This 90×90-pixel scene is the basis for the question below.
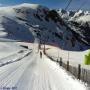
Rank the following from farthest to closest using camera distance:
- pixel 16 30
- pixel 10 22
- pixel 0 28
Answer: pixel 10 22 < pixel 16 30 < pixel 0 28

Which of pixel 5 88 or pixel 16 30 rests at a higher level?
pixel 16 30

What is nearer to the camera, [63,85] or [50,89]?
[50,89]

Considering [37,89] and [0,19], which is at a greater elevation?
[0,19]

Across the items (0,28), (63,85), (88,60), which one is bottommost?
(63,85)

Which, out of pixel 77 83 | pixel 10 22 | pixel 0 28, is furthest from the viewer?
pixel 10 22

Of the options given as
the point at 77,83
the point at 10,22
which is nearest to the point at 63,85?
the point at 77,83

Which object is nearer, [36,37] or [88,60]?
[88,60]

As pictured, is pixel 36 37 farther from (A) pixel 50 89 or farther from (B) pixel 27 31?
(A) pixel 50 89

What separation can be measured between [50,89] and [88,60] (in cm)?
305

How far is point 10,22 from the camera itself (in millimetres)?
198875

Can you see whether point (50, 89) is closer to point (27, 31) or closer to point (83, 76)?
point (83, 76)

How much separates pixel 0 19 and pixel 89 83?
188 metres

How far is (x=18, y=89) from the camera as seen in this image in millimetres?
14242

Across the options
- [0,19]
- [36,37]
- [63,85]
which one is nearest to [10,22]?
[0,19]
